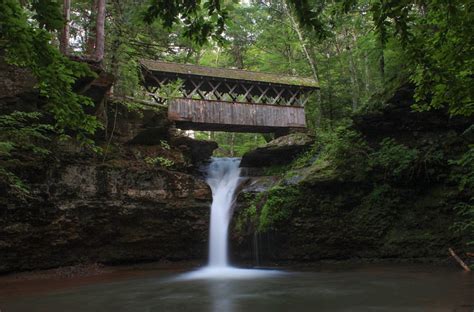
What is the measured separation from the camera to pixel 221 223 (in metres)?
12.9

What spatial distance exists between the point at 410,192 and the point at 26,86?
11832 millimetres

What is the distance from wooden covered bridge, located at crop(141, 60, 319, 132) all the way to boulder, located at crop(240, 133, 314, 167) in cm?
225

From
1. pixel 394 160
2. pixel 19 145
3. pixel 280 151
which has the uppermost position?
pixel 280 151

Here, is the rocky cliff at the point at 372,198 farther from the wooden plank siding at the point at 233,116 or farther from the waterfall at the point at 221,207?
the wooden plank siding at the point at 233,116

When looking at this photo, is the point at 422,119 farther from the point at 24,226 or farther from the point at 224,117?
the point at 24,226

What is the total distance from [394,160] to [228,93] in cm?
965

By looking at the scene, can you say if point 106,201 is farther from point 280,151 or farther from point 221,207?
point 280,151

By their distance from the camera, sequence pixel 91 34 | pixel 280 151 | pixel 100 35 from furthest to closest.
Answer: pixel 280 151, pixel 91 34, pixel 100 35

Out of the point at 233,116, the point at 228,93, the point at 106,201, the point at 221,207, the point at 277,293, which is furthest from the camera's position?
the point at 228,93

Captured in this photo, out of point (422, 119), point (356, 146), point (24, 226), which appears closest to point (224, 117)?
point (356, 146)

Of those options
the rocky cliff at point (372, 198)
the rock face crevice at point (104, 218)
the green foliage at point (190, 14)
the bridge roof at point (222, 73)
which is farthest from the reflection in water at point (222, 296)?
the bridge roof at point (222, 73)

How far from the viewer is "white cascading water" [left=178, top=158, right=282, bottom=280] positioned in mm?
10508

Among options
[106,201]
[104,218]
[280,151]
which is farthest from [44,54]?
[280,151]

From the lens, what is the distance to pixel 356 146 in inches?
491
